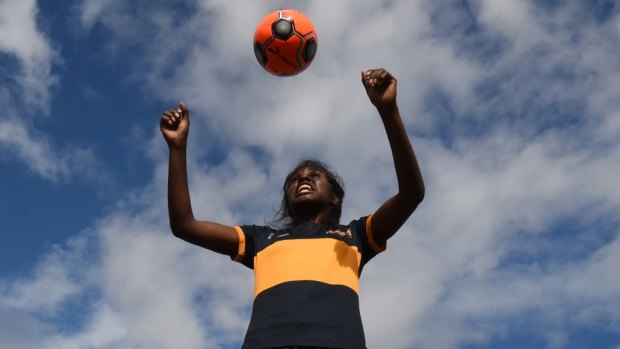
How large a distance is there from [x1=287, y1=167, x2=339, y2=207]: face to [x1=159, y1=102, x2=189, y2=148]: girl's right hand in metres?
1.19

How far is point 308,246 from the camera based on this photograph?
192 inches

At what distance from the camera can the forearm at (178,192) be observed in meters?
4.95

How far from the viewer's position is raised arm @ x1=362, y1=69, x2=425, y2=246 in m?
4.52

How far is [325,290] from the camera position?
4.51m

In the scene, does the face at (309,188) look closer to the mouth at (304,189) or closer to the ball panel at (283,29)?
the mouth at (304,189)

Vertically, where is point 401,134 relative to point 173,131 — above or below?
below

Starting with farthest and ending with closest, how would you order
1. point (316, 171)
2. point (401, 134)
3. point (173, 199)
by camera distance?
point (316, 171) → point (173, 199) → point (401, 134)

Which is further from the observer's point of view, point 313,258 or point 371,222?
point 371,222

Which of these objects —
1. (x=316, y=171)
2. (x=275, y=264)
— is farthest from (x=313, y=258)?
(x=316, y=171)

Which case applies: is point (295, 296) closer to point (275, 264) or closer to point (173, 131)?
point (275, 264)

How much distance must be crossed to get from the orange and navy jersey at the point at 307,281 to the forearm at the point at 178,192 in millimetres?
516

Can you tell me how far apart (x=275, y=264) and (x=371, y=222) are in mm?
883

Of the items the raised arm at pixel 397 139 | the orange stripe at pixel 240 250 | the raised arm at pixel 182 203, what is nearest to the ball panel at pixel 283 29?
the raised arm at pixel 182 203

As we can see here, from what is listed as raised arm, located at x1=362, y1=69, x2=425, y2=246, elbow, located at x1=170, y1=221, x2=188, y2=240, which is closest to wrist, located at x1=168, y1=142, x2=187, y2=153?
elbow, located at x1=170, y1=221, x2=188, y2=240
